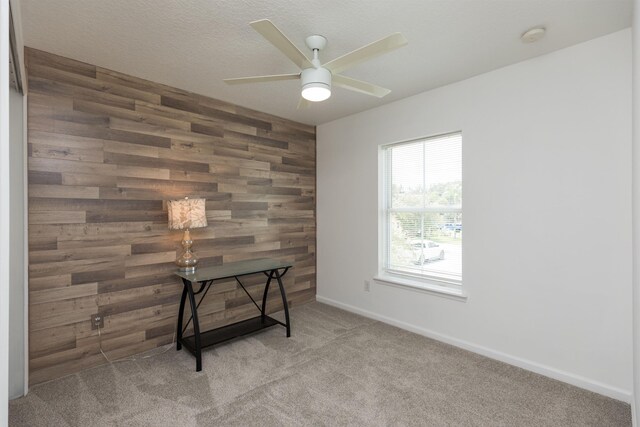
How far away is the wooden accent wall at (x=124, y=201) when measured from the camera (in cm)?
251

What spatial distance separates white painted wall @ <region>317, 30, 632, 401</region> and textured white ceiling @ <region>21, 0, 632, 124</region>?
0.27 m

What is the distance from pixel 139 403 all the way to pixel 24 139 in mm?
2037

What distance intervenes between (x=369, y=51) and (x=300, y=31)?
605mm

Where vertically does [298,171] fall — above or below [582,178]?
above

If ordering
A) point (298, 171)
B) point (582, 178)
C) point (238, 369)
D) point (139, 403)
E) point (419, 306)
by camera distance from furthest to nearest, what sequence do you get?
point (298, 171)
point (419, 306)
point (238, 369)
point (582, 178)
point (139, 403)

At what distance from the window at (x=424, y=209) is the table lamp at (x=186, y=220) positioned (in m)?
2.05

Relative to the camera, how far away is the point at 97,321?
275 cm

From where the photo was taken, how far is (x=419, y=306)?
3.42m

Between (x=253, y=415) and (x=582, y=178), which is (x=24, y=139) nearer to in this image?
(x=253, y=415)

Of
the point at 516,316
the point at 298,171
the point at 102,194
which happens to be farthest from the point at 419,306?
the point at 102,194

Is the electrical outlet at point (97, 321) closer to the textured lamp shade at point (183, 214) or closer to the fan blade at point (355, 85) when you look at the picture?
the textured lamp shade at point (183, 214)

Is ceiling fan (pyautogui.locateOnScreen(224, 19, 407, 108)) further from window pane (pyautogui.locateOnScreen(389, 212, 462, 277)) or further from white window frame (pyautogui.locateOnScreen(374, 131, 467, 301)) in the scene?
window pane (pyautogui.locateOnScreen(389, 212, 462, 277))

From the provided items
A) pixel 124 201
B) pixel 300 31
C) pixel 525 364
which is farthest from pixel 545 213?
pixel 124 201

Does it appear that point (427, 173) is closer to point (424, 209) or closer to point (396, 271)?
point (424, 209)
